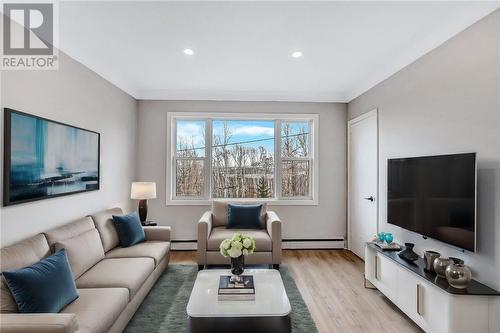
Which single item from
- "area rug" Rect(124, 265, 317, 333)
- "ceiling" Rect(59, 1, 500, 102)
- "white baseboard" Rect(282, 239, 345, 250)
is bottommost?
"area rug" Rect(124, 265, 317, 333)

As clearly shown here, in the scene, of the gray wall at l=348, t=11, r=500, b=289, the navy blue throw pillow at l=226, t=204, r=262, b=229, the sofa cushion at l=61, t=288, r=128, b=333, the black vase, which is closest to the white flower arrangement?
the black vase

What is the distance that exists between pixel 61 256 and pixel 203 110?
3133 millimetres

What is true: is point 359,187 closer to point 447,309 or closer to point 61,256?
point 447,309

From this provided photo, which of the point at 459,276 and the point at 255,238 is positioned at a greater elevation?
the point at 459,276

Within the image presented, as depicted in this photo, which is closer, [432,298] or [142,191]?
[432,298]

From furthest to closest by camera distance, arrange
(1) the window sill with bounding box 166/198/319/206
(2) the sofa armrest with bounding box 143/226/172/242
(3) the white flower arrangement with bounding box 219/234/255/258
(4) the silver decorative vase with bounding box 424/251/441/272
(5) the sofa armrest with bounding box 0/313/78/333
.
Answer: (1) the window sill with bounding box 166/198/319/206, (2) the sofa armrest with bounding box 143/226/172/242, (3) the white flower arrangement with bounding box 219/234/255/258, (4) the silver decorative vase with bounding box 424/251/441/272, (5) the sofa armrest with bounding box 0/313/78/333

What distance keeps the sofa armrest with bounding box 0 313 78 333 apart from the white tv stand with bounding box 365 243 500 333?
7.98 feet

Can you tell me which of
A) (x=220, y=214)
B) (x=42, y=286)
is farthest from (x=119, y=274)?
(x=220, y=214)

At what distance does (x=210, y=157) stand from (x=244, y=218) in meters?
1.32

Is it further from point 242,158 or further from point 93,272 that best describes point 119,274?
point 242,158

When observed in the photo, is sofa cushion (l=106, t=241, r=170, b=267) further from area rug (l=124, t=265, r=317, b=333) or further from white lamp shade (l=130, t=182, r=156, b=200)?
white lamp shade (l=130, t=182, r=156, b=200)

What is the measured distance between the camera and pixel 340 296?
2916 millimetres

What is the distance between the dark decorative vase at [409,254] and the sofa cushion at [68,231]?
3.15m

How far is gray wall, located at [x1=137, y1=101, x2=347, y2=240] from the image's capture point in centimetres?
455
